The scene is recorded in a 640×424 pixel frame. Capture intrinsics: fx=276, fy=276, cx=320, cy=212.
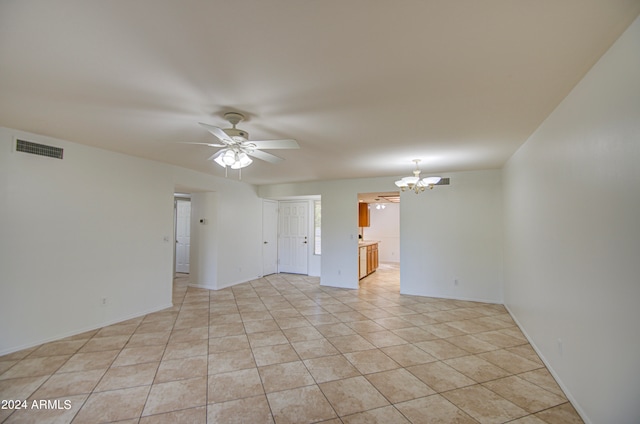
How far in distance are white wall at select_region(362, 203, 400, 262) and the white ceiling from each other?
7.68 meters

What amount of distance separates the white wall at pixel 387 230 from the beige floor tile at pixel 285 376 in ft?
27.4

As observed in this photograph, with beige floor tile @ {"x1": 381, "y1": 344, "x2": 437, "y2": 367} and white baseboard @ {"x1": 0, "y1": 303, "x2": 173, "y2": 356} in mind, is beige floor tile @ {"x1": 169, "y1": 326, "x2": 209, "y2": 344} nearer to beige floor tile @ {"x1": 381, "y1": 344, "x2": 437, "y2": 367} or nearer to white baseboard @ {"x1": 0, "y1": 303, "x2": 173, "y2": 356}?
white baseboard @ {"x1": 0, "y1": 303, "x2": 173, "y2": 356}

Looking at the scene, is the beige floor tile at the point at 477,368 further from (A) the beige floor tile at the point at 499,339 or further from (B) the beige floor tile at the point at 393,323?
(B) the beige floor tile at the point at 393,323

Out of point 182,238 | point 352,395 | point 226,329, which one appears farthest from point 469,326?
point 182,238

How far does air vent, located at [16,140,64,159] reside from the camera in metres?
3.15

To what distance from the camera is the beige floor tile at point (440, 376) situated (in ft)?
8.21

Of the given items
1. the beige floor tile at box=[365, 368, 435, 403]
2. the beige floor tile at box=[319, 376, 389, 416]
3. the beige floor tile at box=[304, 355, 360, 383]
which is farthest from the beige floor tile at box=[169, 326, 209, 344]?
the beige floor tile at box=[365, 368, 435, 403]

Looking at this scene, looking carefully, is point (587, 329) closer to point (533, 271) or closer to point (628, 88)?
point (533, 271)

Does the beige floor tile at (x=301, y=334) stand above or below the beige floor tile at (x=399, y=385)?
above

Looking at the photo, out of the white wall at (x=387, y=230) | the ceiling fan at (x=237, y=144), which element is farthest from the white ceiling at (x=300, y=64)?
the white wall at (x=387, y=230)

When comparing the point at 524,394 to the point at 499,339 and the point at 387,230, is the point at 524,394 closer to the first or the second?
the point at 499,339

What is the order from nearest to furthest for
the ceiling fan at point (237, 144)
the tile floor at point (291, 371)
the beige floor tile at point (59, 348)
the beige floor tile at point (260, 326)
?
1. the tile floor at point (291, 371)
2. the ceiling fan at point (237, 144)
3. the beige floor tile at point (59, 348)
4. the beige floor tile at point (260, 326)

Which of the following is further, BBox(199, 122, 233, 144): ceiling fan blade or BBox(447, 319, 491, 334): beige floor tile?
BBox(447, 319, 491, 334): beige floor tile

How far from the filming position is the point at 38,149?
129 inches
